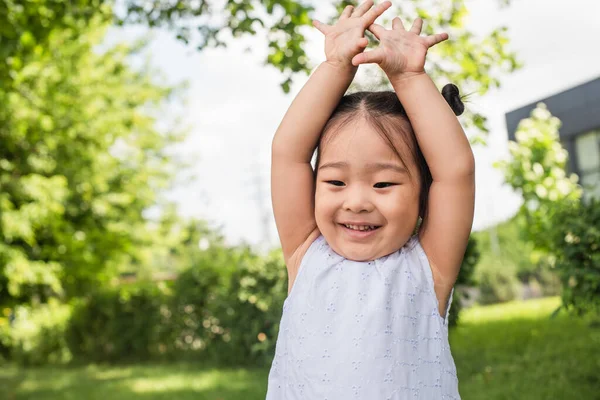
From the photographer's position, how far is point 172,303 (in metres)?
12.0

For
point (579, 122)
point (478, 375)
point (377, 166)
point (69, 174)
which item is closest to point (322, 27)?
point (377, 166)

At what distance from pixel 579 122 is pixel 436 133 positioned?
1216 centimetres

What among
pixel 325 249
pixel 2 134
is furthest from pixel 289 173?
pixel 2 134

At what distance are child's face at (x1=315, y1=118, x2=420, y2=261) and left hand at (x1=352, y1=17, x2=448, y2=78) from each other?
0.18 meters

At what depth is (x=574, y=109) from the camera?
504 inches

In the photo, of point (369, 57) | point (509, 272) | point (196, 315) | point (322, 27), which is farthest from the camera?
point (509, 272)

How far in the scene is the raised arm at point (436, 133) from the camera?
5.83 ft

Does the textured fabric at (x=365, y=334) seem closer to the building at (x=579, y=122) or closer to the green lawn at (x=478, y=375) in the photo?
the green lawn at (x=478, y=375)

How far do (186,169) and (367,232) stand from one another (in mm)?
23374

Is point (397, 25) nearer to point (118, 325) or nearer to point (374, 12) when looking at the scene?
point (374, 12)

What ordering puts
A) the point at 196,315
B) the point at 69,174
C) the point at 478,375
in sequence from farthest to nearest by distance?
1. the point at 69,174
2. the point at 196,315
3. the point at 478,375

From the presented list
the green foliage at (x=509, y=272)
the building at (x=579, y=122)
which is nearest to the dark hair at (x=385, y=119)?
the building at (x=579, y=122)

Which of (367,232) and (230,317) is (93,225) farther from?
(367,232)

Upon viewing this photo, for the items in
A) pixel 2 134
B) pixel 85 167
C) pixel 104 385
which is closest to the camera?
pixel 104 385
